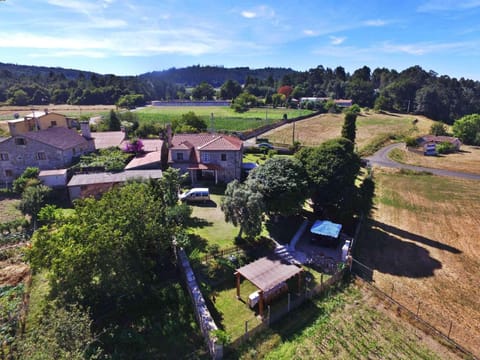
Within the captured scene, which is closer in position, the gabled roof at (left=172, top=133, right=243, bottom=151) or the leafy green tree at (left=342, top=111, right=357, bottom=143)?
the gabled roof at (left=172, top=133, right=243, bottom=151)

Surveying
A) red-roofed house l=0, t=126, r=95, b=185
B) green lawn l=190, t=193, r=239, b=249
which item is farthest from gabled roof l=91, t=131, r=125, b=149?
green lawn l=190, t=193, r=239, b=249

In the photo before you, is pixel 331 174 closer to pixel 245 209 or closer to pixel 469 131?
pixel 245 209

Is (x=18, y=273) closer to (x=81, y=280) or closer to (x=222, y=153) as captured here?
(x=81, y=280)

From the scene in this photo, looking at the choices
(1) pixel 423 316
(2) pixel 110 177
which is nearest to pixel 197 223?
(2) pixel 110 177

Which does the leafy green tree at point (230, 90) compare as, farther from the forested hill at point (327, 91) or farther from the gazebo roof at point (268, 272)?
the gazebo roof at point (268, 272)

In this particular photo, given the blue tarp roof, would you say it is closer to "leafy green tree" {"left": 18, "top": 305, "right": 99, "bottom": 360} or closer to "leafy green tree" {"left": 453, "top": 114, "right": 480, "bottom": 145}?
"leafy green tree" {"left": 18, "top": 305, "right": 99, "bottom": 360}

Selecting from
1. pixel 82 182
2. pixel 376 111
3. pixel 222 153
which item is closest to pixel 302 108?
pixel 376 111
